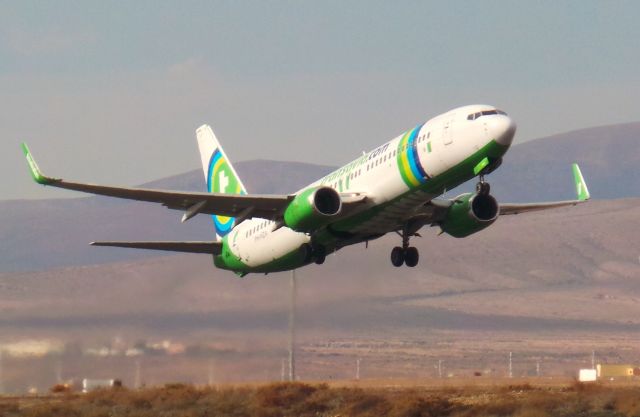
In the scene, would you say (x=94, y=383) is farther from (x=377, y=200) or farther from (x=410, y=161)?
(x=410, y=161)

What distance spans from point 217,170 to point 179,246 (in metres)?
10.7

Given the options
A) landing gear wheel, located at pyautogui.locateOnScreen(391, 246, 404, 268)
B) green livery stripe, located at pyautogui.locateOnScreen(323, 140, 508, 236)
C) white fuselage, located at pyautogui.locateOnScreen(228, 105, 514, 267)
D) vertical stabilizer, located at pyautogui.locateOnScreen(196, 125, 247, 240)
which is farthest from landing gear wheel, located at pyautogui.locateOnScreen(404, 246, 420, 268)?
vertical stabilizer, located at pyautogui.locateOnScreen(196, 125, 247, 240)

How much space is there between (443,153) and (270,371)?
4022cm

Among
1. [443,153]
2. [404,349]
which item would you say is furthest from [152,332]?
[404,349]

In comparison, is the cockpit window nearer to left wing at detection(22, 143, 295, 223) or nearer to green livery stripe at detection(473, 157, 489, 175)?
green livery stripe at detection(473, 157, 489, 175)

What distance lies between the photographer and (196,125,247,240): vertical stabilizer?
3009 inches

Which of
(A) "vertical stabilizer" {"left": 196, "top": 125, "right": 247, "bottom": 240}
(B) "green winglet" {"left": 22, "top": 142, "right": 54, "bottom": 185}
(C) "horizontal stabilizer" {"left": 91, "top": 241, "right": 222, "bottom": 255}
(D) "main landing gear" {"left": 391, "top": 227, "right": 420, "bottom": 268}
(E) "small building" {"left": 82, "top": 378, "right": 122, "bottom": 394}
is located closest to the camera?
(B) "green winglet" {"left": 22, "top": 142, "right": 54, "bottom": 185}

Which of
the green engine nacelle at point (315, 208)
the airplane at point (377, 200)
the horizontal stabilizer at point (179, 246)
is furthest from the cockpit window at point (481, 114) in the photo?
the horizontal stabilizer at point (179, 246)

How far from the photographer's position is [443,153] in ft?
187

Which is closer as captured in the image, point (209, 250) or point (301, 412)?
point (301, 412)

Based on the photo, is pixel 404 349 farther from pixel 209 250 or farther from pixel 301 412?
pixel 301 412

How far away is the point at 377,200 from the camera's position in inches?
2356

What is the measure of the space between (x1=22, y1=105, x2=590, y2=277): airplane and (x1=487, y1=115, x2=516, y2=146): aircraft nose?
1.6 inches

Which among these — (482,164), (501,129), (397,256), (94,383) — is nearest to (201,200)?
(397,256)
